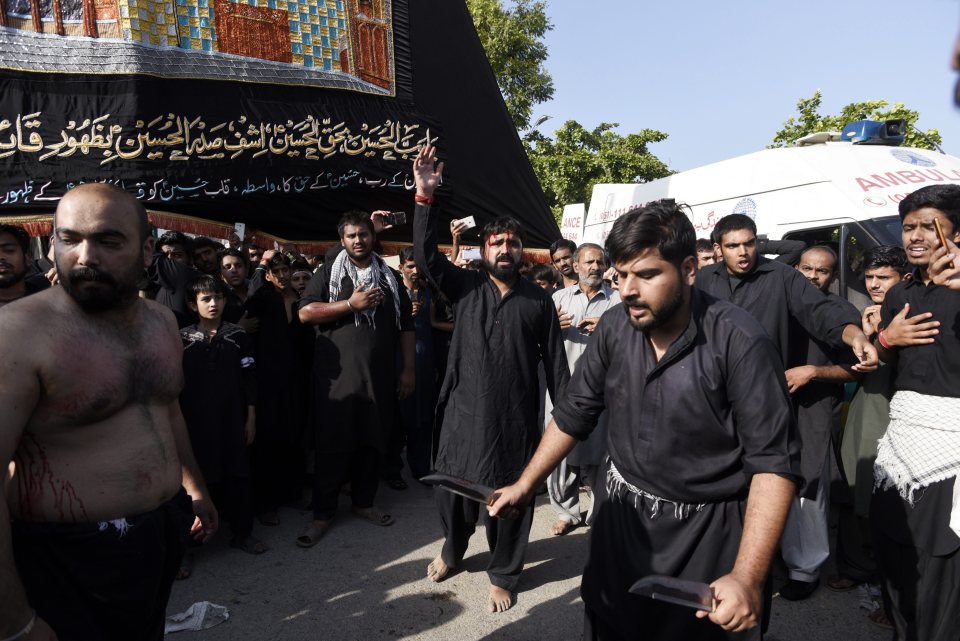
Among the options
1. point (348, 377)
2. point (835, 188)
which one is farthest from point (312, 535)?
point (835, 188)

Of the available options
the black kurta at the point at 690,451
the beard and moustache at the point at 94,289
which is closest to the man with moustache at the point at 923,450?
the black kurta at the point at 690,451

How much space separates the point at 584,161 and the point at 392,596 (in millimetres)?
18020

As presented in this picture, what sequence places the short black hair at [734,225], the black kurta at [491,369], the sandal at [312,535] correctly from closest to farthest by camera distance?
the black kurta at [491,369] → the short black hair at [734,225] → the sandal at [312,535]

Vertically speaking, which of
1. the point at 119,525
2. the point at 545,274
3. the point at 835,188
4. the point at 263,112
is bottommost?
the point at 119,525

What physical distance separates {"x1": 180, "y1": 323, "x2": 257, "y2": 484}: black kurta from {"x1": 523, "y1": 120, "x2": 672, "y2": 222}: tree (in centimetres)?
1633

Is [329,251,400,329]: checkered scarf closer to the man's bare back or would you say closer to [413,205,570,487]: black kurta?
[413,205,570,487]: black kurta

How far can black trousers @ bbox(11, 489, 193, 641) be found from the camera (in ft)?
5.33

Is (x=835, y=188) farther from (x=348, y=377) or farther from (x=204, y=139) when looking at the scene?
(x=204, y=139)

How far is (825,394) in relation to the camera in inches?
129

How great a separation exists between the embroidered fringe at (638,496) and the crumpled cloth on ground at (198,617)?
2.19m

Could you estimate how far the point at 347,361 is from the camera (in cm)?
407

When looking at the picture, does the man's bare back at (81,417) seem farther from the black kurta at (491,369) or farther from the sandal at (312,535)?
the sandal at (312,535)

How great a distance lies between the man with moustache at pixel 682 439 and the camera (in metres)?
1.69

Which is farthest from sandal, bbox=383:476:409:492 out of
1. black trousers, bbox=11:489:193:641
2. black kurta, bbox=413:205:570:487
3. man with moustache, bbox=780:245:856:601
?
black trousers, bbox=11:489:193:641
